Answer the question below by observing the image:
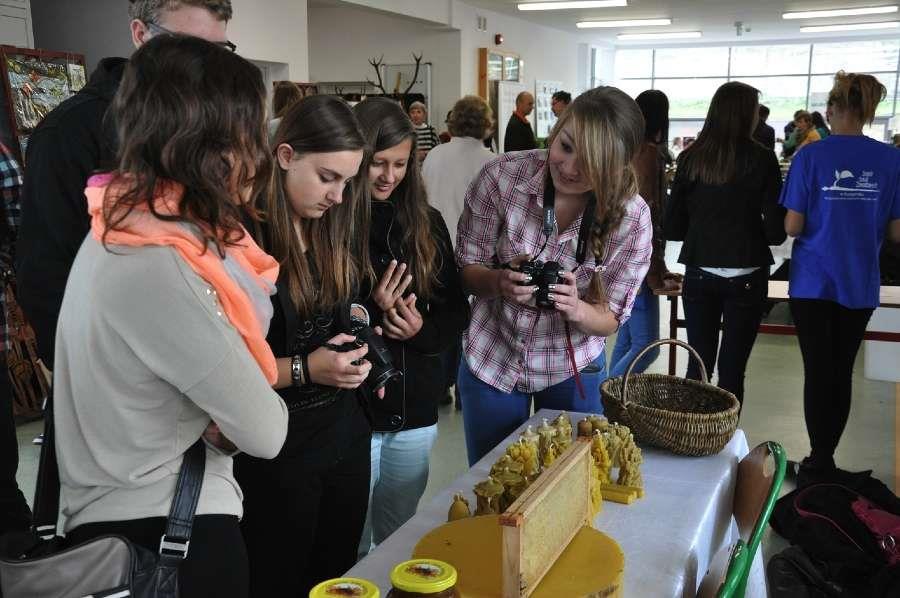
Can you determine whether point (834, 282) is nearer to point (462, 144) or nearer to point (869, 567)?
point (869, 567)

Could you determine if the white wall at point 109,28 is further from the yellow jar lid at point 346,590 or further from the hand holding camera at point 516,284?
the yellow jar lid at point 346,590

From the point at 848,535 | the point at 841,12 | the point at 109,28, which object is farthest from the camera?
the point at 841,12

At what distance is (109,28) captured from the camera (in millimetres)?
5977

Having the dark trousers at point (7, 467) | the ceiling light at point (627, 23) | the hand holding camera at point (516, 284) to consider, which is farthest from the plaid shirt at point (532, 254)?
the ceiling light at point (627, 23)

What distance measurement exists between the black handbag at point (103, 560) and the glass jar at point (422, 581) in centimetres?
28

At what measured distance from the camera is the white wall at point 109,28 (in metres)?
5.96

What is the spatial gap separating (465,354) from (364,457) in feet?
1.60

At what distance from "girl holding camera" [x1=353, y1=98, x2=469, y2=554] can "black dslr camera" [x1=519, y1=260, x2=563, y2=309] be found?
0.18 m

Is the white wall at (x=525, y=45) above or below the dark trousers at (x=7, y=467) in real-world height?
above

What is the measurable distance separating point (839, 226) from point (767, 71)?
15.2 m

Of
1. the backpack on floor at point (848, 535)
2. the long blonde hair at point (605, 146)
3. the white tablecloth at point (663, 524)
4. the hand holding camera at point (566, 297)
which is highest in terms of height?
the long blonde hair at point (605, 146)

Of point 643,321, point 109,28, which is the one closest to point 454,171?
point 643,321

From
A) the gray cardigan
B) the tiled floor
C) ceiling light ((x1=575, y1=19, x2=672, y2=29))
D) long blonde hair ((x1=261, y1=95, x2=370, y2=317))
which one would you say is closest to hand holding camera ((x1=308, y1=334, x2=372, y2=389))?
long blonde hair ((x1=261, y1=95, x2=370, y2=317))

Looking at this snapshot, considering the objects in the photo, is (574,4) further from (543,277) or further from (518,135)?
(543,277)
